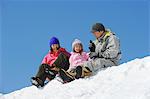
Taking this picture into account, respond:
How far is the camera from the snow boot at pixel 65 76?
461 inches

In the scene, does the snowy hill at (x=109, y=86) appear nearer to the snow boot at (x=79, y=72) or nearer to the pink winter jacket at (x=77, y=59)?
the snow boot at (x=79, y=72)

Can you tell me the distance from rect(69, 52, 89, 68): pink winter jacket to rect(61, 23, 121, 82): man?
194mm

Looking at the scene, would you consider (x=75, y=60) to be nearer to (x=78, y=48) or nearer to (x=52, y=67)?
(x=78, y=48)

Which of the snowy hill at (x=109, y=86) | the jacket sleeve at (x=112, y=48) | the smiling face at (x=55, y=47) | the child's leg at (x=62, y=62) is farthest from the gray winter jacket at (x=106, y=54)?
the smiling face at (x=55, y=47)

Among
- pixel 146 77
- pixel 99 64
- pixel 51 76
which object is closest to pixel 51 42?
pixel 51 76

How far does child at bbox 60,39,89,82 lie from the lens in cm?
1173

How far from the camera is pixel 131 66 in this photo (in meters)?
11.2

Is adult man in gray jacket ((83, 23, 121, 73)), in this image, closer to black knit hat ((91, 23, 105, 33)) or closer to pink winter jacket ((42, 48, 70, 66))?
black knit hat ((91, 23, 105, 33))

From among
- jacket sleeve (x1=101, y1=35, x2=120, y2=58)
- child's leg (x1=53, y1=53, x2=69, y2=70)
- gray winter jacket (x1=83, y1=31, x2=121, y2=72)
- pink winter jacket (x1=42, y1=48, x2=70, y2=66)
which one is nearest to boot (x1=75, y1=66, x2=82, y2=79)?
gray winter jacket (x1=83, y1=31, x2=121, y2=72)

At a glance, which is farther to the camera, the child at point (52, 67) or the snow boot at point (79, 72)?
the child at point (52, 67)

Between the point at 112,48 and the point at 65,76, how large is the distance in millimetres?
1502

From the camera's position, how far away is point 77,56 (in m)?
12.2

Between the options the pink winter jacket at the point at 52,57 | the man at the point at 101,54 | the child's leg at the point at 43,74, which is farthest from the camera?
the pink winter jacket at the point at 52,57

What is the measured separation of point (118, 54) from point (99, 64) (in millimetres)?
615
